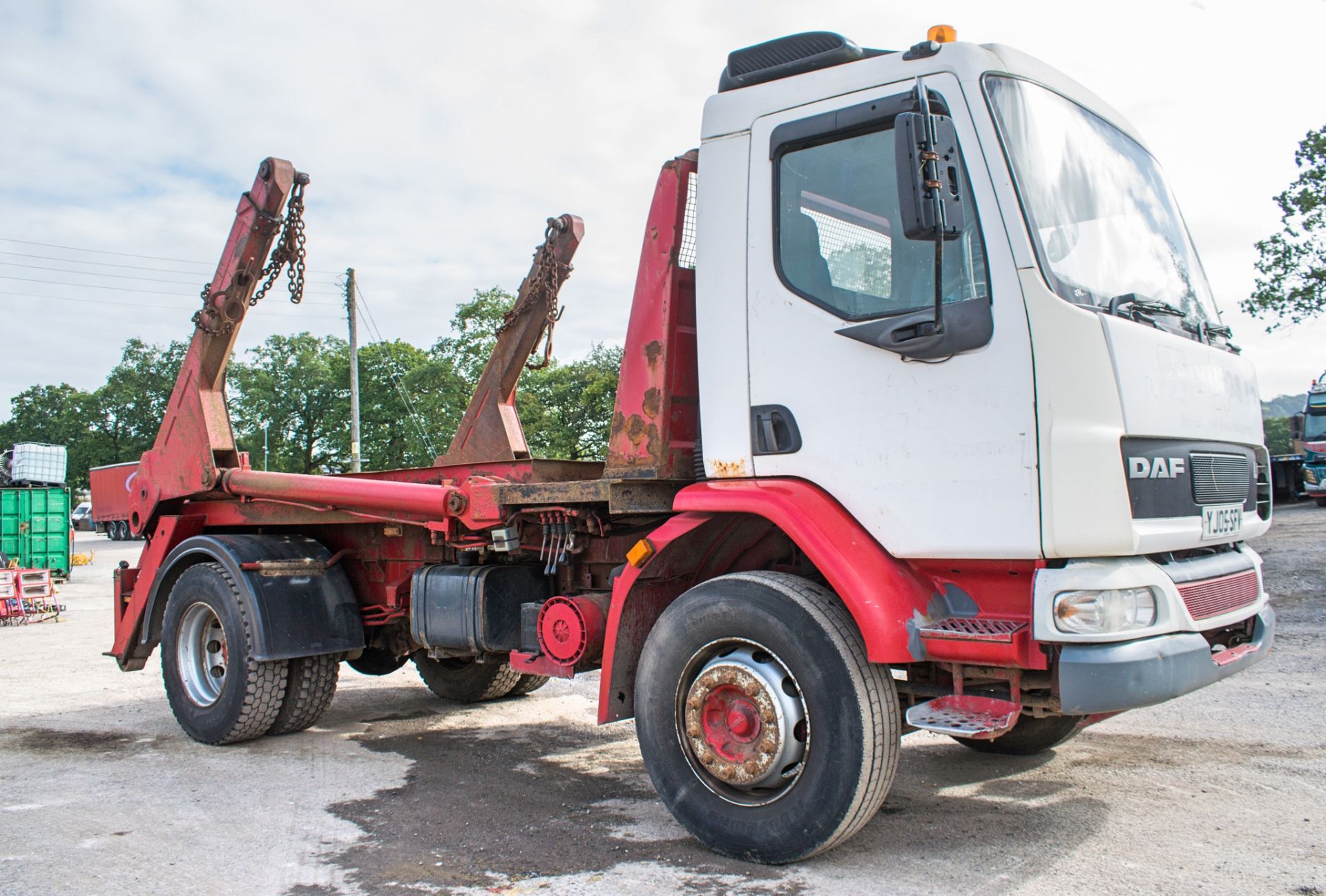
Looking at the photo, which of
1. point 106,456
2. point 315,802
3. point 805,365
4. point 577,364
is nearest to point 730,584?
point 805,365

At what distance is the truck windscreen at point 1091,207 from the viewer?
3605mm

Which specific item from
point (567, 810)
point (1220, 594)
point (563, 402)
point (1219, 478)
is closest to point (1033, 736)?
point (1220, 594)

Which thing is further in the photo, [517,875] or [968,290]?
[517,875]

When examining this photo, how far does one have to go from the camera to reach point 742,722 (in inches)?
154

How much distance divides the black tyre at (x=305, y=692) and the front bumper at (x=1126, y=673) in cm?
451

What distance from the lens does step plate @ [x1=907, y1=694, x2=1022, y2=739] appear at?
3.47 meters

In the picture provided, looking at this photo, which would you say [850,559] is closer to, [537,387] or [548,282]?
[548,282]

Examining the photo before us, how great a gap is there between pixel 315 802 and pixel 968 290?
12.4 ft

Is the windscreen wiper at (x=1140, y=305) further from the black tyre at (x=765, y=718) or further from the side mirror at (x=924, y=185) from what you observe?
the black tyre at (x=765, y=718)

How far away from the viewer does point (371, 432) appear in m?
41.1

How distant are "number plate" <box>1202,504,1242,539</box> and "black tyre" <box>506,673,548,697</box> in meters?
4.82

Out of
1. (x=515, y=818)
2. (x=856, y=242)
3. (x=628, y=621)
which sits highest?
(x=856, y=242)

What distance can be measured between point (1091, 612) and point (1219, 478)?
1.04 m

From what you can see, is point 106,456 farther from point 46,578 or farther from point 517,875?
point 517,875
